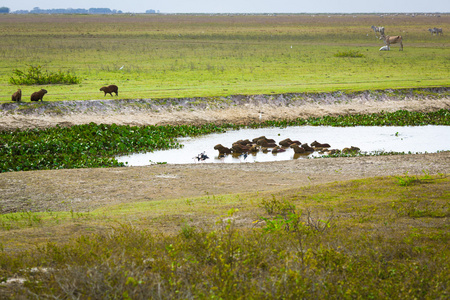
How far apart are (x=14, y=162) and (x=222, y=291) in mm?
13510

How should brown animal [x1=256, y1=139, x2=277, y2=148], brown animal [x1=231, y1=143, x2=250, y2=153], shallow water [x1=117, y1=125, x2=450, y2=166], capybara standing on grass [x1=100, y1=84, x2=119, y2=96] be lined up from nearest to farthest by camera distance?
shallow water [x1=117, y1=125, x2=450, y2=166], brown animal [x1=231, y1=143, x2=250, y2=153], brown animal [x1=256, y1=139, x2=277, y2=148], capybara standing on grass [x1=100, y1=84, x2=119, y2=96]

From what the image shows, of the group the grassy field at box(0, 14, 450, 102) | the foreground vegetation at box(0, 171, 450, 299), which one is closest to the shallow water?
the grassy field at box(0, 14, 450, 102)

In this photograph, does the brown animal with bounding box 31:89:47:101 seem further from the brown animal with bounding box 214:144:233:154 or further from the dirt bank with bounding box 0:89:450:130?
the brown animal with bounding box 214:144:233:154

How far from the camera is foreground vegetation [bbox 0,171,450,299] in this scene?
595 centimetres

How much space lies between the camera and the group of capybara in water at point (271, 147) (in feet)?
64.0

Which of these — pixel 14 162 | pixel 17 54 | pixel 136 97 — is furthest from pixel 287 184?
pixel 17 54

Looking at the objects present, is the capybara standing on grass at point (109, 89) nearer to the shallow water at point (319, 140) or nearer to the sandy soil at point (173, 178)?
the sandy soil at point (173, 178)

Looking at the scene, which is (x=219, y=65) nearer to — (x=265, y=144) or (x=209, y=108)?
(x=209, y=108)

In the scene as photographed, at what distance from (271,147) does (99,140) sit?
23.9ft

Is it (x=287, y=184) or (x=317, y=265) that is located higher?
(x=317, y=265)

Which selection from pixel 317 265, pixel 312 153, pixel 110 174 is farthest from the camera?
pixel 312 153

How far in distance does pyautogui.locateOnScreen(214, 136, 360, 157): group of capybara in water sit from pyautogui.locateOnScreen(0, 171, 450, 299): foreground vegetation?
30.8 ft

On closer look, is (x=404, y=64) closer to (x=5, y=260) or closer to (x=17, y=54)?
(x=17, y=54)

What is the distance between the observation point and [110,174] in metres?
15.0
